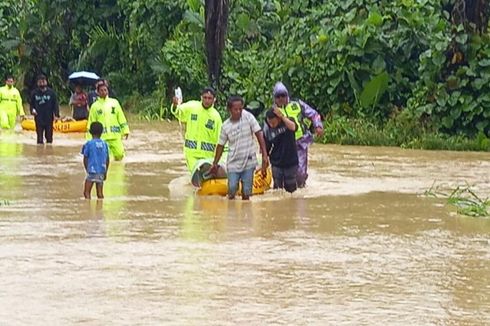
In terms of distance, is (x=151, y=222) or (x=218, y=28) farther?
(x=218, y=28)

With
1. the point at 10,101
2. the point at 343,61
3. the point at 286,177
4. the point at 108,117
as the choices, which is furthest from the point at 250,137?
the point at 10,101

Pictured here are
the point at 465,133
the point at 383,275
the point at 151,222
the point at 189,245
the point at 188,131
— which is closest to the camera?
the point at 383,275

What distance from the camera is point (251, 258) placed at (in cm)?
984

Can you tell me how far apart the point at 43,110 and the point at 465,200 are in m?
10.6

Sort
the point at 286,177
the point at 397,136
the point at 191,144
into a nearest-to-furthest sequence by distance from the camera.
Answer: the point at 286,177, the point at 191,144, the point at 397,136

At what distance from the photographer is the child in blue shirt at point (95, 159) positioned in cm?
1352

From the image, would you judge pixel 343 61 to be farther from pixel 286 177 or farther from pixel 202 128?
pixel 286 177

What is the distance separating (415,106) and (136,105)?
12416 mm

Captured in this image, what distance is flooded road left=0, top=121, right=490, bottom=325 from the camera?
26.0 feet

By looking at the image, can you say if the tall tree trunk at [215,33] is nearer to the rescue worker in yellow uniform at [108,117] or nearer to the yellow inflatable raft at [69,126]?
the yellow inflatable raft at [69,126]

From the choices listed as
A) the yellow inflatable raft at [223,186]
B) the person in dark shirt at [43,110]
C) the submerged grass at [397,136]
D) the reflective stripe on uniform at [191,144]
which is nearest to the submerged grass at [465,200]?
the yellow inflatable raft at [223,186]

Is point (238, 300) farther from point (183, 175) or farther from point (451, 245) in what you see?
point (183, 175)

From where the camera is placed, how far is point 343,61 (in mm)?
24828

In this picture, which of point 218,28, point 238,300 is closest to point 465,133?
point 218,28
